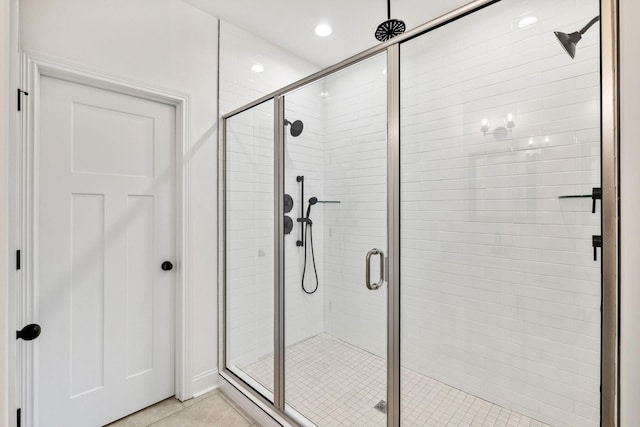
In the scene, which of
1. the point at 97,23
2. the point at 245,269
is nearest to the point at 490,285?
the point at 245,269

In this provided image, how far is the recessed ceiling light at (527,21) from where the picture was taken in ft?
5.11

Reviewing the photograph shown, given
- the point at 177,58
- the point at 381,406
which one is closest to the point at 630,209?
the point at 381,406

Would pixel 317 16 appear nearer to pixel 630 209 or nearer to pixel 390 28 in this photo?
pixel 390 28

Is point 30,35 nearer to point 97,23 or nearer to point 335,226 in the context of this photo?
point 97,23

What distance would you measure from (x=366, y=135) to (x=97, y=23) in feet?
5.34

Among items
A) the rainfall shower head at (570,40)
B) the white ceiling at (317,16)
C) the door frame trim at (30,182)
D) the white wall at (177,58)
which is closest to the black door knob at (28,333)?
the door frame trim at (30,182)

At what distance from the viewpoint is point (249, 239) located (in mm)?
2242

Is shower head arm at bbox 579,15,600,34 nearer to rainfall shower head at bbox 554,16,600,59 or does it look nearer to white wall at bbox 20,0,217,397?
rainfall shower head at bbox 554,16,600,59

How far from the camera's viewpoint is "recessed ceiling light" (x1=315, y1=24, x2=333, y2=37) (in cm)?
237

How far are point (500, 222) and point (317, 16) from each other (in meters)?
1.84

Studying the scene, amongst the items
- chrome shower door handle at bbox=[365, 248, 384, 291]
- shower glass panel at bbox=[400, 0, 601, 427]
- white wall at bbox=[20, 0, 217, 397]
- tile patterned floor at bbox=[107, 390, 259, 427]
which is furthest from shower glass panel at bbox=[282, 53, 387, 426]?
white wall at bbox=[20, 0, 217, 397]

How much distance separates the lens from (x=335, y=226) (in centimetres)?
217

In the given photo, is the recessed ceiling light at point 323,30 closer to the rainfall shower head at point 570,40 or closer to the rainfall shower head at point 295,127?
the rainfall shower head at point 295,127

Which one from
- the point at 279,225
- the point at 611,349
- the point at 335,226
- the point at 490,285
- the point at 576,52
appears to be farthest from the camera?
the point at 335,226
